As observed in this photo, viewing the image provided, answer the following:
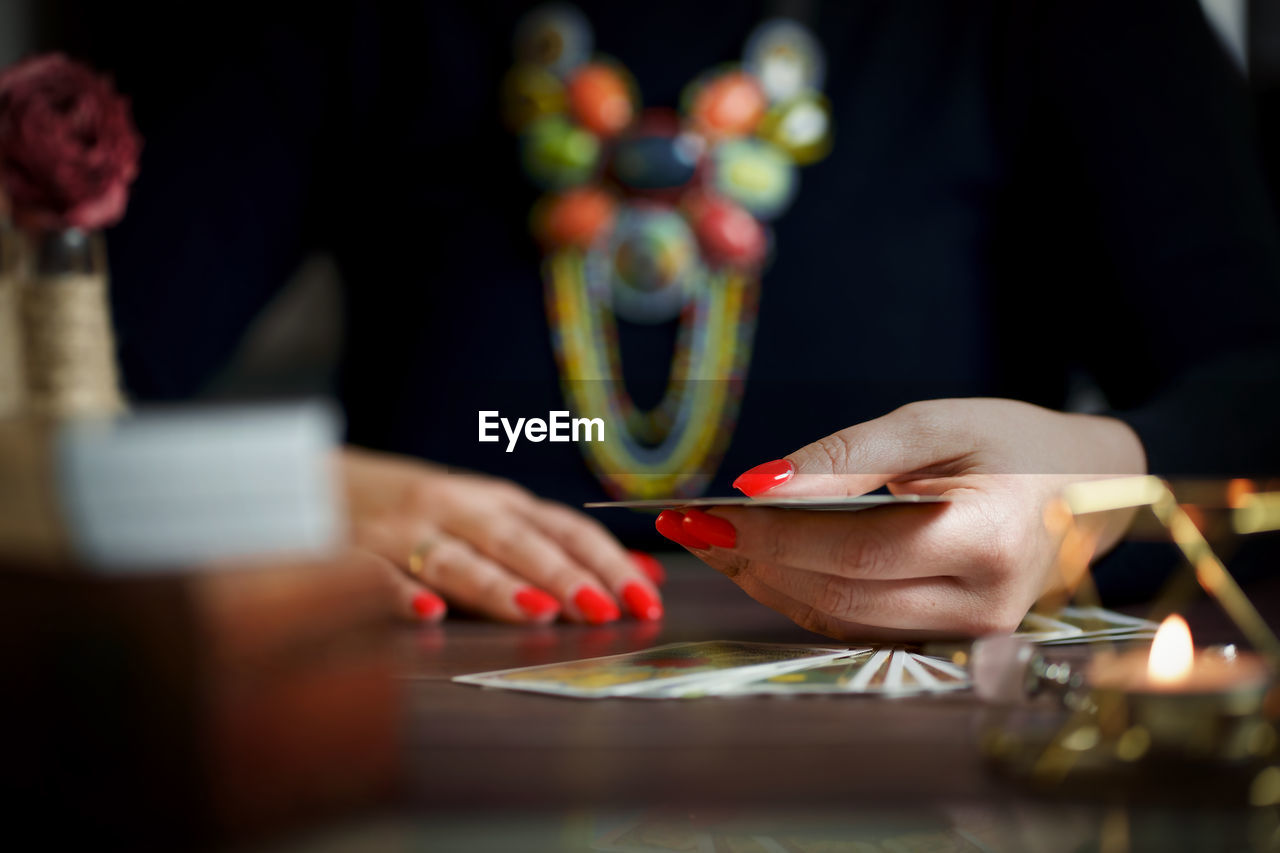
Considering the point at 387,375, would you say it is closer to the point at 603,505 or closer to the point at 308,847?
the point at 603,505

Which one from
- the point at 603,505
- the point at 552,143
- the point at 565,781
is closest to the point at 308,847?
the point at 565,781

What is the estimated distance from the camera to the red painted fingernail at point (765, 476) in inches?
15.5

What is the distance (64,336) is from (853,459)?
0.30 metres

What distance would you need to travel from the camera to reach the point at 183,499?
0.24 metres

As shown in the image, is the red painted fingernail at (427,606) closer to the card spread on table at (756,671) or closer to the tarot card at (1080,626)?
the card spread on table at (756,671)

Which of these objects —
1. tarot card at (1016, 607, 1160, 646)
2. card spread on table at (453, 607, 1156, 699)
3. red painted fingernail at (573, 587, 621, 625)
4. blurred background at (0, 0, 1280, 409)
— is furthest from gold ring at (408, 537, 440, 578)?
blurred background at (0, 0, 1280, 409)

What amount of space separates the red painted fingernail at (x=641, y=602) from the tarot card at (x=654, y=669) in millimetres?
95

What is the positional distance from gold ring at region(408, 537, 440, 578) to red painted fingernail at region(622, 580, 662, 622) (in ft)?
0.41

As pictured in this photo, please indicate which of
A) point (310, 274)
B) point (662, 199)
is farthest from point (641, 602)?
point (310, 274)

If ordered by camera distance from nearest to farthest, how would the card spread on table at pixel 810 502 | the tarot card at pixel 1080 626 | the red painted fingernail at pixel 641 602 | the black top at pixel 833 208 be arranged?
the card spread on table at pixel 810 502 < the tarot card at pixel 1080 626 < the red painted fingernail at pixel 641 602 < the black top at pixel 833 208

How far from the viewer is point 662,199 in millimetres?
902

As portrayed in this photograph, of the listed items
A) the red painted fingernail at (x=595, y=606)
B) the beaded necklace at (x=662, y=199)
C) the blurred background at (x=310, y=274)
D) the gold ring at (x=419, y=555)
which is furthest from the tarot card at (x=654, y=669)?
the blurred background at (x=310, y=274)

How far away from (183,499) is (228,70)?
1.02 meters

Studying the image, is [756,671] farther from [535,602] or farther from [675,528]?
[535,602]
